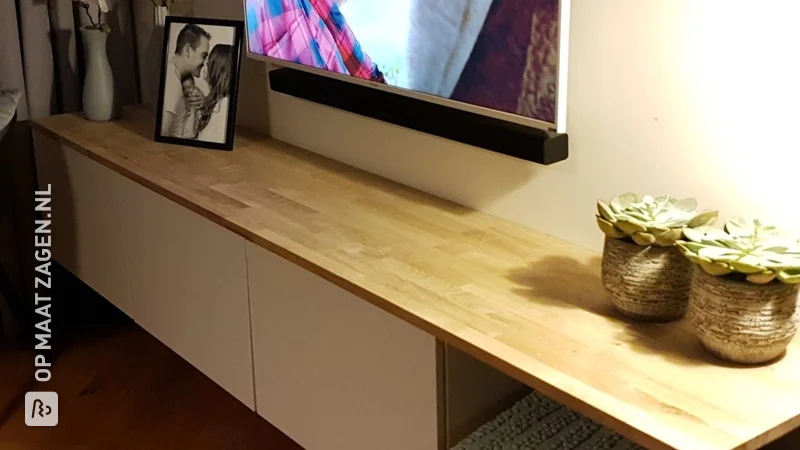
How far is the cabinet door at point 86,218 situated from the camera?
7.57ft

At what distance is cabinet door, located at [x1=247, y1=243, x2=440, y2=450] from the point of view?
4.72 feet

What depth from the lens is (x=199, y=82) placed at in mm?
2373

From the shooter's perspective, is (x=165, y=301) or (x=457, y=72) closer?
(x=457, y=72)

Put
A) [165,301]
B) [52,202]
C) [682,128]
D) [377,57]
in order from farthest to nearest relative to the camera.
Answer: [52,202] → [165,301] → [377,57] → [682,128]

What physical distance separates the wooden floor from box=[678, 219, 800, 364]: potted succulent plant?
4.35 feet

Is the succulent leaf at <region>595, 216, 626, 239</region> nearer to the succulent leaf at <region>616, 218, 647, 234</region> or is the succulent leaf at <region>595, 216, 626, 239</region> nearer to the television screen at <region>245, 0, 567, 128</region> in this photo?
the succulent leaf at <region>616, 218, 647, 234</region>

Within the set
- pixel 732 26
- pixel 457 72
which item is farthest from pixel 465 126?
pixel 732 26

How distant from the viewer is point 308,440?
1.74m

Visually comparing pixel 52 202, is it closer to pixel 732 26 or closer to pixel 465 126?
pixel 465 126

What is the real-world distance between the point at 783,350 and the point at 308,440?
2.96 ft

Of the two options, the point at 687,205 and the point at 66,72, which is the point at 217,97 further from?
the point at 687,205


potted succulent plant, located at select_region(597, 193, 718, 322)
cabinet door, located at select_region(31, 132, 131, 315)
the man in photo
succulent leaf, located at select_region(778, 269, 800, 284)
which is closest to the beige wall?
potted succulent plant, located at select_region(597, 193, 718, 322)

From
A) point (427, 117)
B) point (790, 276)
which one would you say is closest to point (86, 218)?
point (427, 117)

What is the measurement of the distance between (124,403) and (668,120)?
1.72m
